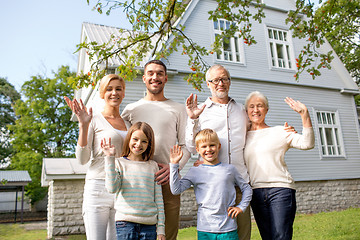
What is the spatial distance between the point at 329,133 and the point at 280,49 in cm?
417

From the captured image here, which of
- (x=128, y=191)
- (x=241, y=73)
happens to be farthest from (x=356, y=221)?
(x=128, y=191)

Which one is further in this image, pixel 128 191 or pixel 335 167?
pixel 335 167

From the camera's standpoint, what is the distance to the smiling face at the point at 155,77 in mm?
2990

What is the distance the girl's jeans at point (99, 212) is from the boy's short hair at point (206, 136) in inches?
34.8

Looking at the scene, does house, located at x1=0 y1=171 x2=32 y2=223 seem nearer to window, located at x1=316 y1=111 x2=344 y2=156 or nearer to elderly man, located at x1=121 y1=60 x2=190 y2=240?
elderly man, located at x1=121 y1=60 x2=190 y2=240

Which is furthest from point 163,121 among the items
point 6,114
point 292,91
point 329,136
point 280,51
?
point 6,114

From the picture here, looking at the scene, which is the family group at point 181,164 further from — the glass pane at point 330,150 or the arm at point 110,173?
the glass pane at point 330,150

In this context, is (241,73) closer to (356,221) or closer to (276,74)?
(276,74)

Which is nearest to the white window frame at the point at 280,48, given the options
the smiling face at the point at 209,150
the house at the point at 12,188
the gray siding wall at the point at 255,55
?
the gray siding wall at the point at 255,55

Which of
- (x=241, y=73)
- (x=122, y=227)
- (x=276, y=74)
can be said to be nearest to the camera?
(x=122, y=227)

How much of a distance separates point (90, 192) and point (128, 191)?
1.10ft

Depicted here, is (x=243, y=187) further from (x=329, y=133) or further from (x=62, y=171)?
(x=329, y=133)

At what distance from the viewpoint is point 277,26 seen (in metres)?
13.1

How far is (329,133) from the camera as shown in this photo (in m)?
13.2
